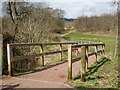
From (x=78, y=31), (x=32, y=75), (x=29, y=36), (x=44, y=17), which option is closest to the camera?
(x=32, y=75)

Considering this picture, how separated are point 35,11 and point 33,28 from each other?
3703 mm

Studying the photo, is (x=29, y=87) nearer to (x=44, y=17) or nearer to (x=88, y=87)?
(x=88, y=87)

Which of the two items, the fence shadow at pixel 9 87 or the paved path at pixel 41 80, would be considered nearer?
the fence shadow at pixel 9 87

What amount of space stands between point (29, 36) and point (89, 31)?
172 feet

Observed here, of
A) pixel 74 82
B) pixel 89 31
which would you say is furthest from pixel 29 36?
pixel 89 31

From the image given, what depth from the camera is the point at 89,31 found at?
2697 inches

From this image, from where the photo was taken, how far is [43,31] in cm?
2133

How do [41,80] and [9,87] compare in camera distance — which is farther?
[41,80]

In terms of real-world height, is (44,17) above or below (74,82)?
above

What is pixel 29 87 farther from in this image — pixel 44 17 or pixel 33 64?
pixel 44 17

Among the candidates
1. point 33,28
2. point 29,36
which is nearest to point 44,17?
point 33,28

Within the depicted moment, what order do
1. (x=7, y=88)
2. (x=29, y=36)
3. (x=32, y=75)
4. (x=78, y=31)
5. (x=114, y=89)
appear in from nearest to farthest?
(x=7, y=88) < (x=114, y=89) < (x=32, y=75) < (x=29, y=36) < (x=78, y=31)

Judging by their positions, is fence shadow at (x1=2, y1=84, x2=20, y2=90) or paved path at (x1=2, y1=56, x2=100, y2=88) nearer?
fence shadow at (x1=2, y1=84, x2=20, y2=90)

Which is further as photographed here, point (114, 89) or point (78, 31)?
point (78, 31)
